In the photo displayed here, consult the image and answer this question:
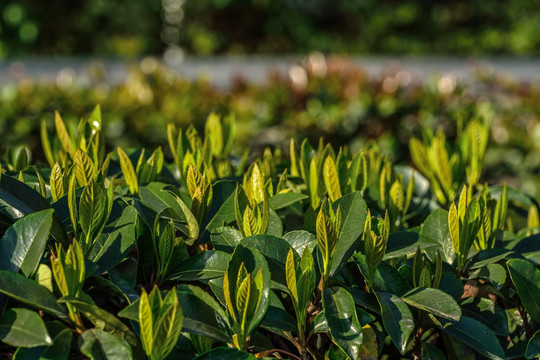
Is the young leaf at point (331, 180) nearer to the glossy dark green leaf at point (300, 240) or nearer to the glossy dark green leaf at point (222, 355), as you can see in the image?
the glossy dark green leaf at point (300, 240)

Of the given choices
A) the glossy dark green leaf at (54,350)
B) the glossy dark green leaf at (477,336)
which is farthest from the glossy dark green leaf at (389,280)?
the glossy dark green leaf at (54,350)

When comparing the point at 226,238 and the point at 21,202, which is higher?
the point at 21,202

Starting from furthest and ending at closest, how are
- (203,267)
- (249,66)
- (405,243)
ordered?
1. (249,66)
2. (405,243)
3. (203,267)

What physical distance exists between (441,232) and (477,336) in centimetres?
31

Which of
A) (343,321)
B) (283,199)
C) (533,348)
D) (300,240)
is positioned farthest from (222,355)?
(533,348)

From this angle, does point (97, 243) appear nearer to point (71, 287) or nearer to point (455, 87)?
point (71, 287)

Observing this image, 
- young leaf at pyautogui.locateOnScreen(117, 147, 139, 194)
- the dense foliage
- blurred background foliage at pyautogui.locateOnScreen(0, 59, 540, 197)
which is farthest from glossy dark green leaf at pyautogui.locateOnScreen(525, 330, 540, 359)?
blurred background foliage at pyautogui.locateOnScreen(0, 59, 540, 197)

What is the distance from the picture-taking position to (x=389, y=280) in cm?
129

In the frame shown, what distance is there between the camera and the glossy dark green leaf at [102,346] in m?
1.02

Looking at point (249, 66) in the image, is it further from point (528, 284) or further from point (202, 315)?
point (202, 315)

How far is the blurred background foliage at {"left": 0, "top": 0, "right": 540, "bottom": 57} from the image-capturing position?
13.8 meters

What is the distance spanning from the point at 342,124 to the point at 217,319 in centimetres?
292

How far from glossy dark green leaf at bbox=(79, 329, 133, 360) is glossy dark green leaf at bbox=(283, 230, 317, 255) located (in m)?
0.40

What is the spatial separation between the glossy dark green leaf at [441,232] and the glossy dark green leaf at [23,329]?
2.72 feet
